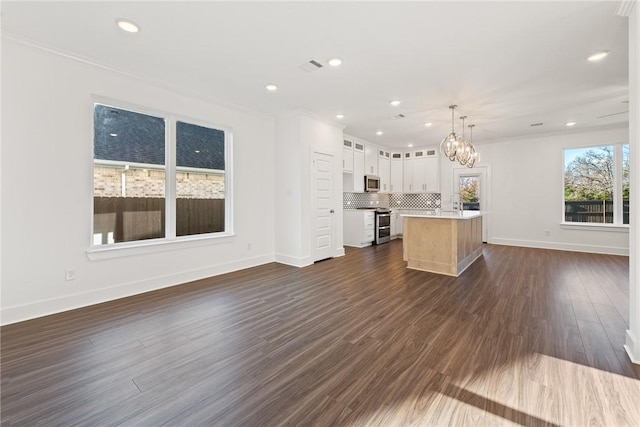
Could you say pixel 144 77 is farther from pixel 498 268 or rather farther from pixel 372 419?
pixel 498 268

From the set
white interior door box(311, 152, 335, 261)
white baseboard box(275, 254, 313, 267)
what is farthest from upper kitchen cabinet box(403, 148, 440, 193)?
white baseboard box(275, 254, 313, 267)

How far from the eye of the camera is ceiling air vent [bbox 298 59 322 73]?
326cm

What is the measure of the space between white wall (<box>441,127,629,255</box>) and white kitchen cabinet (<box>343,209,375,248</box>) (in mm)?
3281

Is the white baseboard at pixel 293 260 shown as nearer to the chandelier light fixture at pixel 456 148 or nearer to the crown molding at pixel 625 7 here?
the chandelier light fixture at pixel 456 148

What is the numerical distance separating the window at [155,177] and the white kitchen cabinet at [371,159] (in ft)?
13.4

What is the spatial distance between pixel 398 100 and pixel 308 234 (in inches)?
110

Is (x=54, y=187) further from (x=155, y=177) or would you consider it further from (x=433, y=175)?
(x=433, y=175)

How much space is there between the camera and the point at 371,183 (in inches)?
306

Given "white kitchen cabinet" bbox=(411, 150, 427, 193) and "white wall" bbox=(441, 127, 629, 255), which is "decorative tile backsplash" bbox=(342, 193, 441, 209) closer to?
"white kitchen cabinet" bbox=(411, 150, 427, 193)

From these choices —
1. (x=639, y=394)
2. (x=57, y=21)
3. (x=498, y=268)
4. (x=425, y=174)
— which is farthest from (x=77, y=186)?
(x=425, y=174)

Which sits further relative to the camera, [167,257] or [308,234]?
[308,234]

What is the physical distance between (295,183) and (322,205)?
2.48 ft

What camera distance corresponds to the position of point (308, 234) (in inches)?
206

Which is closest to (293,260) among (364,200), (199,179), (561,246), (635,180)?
Result: (199,179)
